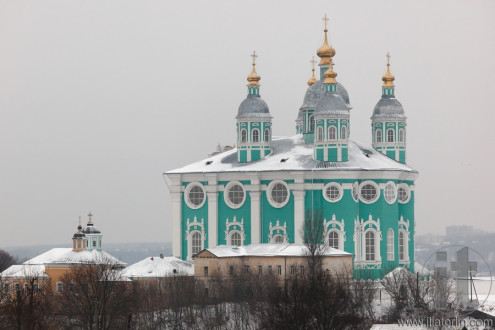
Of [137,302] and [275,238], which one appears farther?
[275,238]

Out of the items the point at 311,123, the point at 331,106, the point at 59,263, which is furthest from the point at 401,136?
the point at 59,263

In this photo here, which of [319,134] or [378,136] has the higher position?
[378,136]

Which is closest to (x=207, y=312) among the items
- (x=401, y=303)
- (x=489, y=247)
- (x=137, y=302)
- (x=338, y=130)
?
(x=137, y=302)

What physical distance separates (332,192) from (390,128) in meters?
6.45

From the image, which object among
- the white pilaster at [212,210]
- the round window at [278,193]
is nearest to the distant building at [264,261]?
the round window at [278,193]

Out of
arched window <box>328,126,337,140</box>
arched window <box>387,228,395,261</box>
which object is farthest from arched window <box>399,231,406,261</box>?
arched window <box>328,126,337,140</box>

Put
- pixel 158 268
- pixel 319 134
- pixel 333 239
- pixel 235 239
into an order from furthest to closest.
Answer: pixel 235 239 → pixel 319 134 → pixel 333 239 → pixel 158 268

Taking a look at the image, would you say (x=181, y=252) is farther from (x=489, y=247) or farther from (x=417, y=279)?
(x=489, y=247)

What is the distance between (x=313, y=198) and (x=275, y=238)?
2.51m

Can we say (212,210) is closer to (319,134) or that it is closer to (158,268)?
(158,268)

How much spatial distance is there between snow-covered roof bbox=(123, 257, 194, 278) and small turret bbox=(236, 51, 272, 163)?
6.42 m

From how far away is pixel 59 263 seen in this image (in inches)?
2970

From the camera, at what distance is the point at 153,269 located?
74625 millimetres

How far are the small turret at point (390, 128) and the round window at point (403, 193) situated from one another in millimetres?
2467
